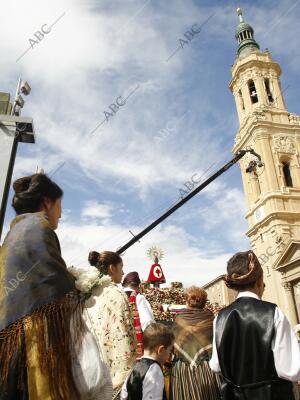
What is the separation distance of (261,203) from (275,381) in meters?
26.8

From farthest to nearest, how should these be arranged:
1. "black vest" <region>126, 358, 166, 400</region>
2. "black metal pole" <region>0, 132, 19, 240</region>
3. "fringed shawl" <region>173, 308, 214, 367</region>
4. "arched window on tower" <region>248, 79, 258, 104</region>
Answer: "arched window on tower" <region>248, 79, 258, 104</region>, "black metal pole" <region>0, 132, 19, 240</region>, "fringed shawl" <region>173, 308, 214, 367</region>, "black vest" <region>126, 358, 166, 400</region>

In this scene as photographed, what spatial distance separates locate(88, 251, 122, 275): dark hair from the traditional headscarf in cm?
122

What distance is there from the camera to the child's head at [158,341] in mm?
3480

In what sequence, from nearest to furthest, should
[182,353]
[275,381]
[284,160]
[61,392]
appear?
[61,392], [275,381], [182,353], [284,160]

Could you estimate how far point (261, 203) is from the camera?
1110 inches

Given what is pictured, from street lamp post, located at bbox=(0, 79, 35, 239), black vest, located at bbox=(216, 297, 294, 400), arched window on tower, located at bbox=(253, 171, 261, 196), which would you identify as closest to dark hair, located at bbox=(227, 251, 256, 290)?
black vest, located at bbox=(216, 297, 294, 400)

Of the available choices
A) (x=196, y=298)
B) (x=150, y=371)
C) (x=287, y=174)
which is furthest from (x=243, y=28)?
(x=150, y=371)

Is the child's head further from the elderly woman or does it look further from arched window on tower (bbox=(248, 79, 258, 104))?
arched window on tower (bbox=(248, 79, 258, 104))

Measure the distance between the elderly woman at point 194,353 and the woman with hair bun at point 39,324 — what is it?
9.89 ft

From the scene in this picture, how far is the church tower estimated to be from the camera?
2430 cm

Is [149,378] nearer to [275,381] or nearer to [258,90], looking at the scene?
[275,381]

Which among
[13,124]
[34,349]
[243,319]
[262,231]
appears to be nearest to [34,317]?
[34,349]

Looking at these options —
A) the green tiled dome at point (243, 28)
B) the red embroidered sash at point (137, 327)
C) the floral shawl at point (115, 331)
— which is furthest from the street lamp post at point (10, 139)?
the green tiled dome at point (243, 28)

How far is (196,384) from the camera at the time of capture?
427 centimetres
